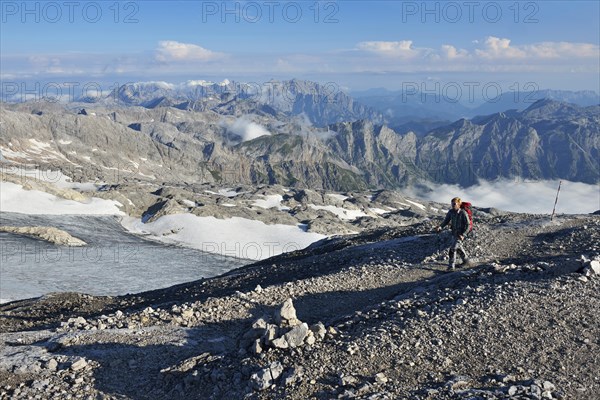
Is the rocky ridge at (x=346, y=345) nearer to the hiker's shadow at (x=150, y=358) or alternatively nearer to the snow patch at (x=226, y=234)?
the hiker's shadow at (x=150, y=358)

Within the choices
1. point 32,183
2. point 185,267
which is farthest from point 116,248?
point 32,183

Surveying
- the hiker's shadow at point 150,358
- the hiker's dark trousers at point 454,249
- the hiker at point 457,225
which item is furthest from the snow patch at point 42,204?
the hiker at point 457,225

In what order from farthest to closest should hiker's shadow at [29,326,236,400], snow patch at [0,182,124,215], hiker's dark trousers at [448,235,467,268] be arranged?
snow patch at [0,182,124,215]
hiker's dark trousers at [448,235,467,268]
hiker's shadow at [29,326,236,400]

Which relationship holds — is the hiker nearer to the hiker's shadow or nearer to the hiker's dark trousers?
the hiker's dark trousers

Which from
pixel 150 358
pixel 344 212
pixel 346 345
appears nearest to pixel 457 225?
pixel 346 345

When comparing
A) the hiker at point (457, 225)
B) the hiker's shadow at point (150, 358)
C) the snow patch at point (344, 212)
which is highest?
the hiker at point (457, 225)

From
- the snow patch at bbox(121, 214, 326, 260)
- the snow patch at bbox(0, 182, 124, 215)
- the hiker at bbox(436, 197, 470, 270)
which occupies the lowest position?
the snow patch at bbox(121, 214, 326, 260)

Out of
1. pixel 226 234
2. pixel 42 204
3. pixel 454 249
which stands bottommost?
pixel 226 234

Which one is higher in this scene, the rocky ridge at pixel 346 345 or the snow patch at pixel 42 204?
the rocky ridge at pixel 346 345

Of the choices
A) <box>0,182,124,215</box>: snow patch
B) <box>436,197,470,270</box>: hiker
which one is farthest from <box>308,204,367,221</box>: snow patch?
<box>436,197,470,270</box>: hiker

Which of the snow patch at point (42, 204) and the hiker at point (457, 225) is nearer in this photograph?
the hiker at point (457, 225)

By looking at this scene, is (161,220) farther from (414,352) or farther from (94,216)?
(414,352)

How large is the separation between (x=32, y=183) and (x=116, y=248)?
159 ft

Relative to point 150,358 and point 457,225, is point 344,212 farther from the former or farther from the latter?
point 150,358
